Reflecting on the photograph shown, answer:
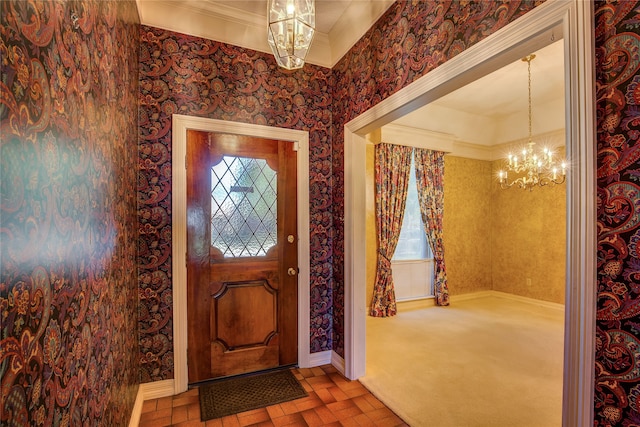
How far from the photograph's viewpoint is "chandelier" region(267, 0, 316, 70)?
4.28 feet

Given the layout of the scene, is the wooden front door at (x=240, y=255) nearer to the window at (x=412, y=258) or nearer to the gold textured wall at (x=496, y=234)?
the gold textured wall at (x=496, y=234)

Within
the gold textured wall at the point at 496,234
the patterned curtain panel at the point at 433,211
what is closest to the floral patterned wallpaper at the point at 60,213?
the gold textured wall at the point at 496,234

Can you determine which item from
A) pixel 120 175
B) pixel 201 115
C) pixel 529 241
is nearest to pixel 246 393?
pixel 120 175

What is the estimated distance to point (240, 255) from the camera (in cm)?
255

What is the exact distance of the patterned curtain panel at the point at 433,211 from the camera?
479cm

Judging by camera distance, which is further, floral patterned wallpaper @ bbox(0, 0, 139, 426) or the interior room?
the interior room

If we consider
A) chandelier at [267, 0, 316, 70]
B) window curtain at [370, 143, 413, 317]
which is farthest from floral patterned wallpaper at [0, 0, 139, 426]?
window curtain at [370, 143, 413, 317]

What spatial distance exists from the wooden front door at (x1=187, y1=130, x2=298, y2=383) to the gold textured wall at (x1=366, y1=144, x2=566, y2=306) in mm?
2059

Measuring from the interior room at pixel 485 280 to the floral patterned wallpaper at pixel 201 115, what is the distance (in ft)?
3.69

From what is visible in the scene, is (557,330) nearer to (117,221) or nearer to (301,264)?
(301,264)

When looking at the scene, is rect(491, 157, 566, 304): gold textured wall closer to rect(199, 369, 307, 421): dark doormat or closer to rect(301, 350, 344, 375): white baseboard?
rect(301, 350, 344, 375): white baseboard

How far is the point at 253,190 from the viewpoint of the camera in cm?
259

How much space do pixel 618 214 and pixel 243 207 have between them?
2.34 m

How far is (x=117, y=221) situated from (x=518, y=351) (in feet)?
12.9
